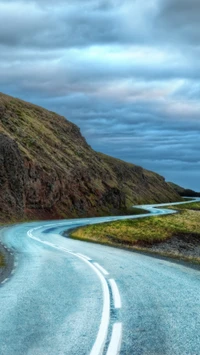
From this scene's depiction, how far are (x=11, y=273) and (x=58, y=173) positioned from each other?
64295 mm

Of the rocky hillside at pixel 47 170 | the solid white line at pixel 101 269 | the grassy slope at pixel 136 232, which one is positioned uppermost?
the rocky hillside at pixel 47 170

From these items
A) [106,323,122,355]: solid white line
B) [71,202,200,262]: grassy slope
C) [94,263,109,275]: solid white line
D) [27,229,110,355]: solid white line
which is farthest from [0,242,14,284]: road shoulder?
[71,202,200,262]: grassy slope

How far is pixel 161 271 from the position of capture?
15.9 meters

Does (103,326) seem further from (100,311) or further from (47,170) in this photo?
(47,170)

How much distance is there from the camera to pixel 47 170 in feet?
252

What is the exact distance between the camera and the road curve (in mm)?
6965

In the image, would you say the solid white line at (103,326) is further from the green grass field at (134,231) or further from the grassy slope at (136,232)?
the grassy slope at (136,232)

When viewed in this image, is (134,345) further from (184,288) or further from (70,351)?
(184,288)

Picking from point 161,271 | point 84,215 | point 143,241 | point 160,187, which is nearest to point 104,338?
point 161,271

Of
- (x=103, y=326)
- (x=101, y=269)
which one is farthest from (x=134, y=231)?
(x=103, y=326)

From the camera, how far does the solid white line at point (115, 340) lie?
6.62 m

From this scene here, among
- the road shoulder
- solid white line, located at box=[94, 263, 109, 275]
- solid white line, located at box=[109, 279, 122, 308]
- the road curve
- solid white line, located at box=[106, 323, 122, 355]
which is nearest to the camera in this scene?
solid white line, located at box=[106, 323, 122, 355]

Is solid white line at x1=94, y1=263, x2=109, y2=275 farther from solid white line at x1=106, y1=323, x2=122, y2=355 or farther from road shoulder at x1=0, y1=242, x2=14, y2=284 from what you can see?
solid white line at x1=106, y1=323, x2=122, y2=355

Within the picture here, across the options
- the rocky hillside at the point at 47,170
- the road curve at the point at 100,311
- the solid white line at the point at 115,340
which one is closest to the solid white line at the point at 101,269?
the road curve at the point at 100,311
